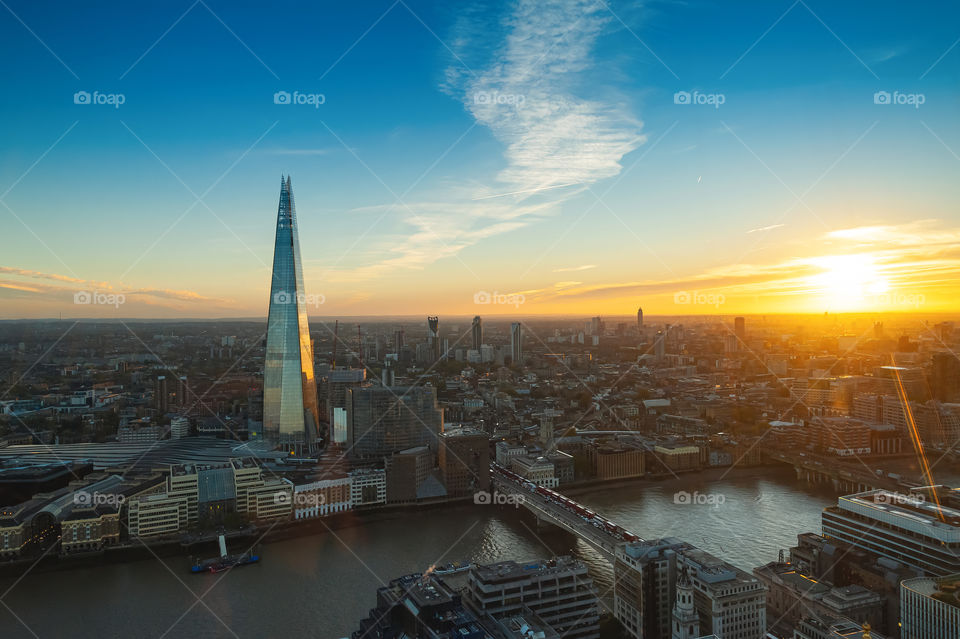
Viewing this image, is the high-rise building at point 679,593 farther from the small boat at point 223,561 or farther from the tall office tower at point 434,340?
the tall office tower at point 434,340

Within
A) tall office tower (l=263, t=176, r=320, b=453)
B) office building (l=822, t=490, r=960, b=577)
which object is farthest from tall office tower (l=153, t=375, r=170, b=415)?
office building (l=822, t=490, r=960, b=577)

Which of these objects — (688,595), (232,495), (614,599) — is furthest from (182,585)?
(688,595)

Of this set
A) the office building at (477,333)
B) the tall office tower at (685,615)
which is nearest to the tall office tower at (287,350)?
the tall office tower at (685,615)

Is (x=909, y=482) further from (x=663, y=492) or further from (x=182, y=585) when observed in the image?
(x=182, y=585)

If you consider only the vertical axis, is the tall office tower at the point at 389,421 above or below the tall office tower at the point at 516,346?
below

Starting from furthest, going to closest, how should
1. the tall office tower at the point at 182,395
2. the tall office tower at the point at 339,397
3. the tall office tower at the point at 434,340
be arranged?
Answer: the tall office tower at the point at 434,340
the tall office tower at the point at 182,395
the tall office tower at the point at 339,397

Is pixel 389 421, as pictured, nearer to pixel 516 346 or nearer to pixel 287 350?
pixel 287 350
